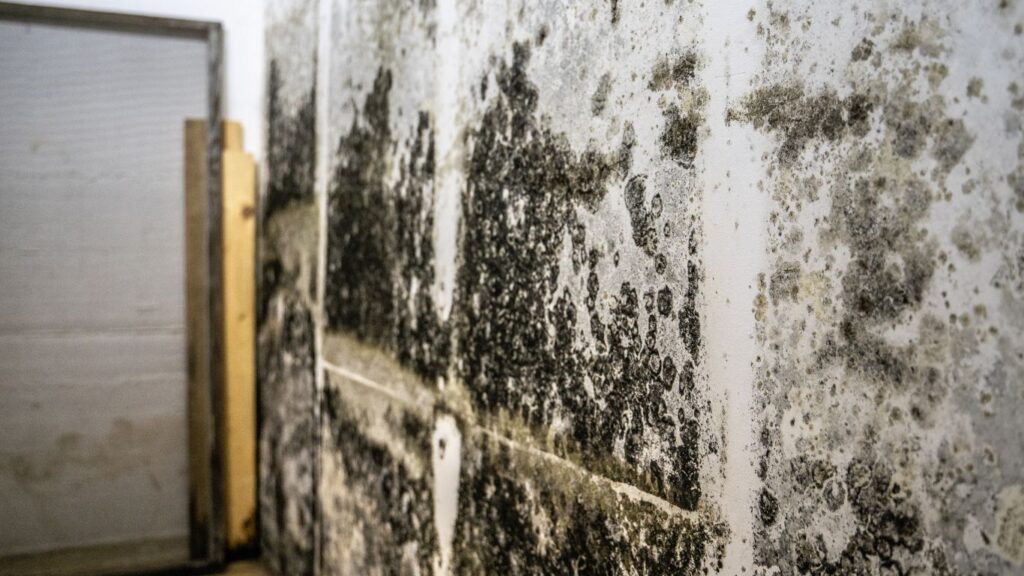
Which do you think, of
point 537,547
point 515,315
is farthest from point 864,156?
point 537,547

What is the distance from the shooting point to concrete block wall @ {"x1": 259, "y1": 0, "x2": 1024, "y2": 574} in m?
0.60

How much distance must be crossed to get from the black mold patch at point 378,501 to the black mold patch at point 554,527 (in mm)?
165

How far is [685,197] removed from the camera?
86 centimetres

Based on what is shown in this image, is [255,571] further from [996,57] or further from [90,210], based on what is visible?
[996,57]

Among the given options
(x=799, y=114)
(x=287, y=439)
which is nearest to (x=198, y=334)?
(x=287, y=439)

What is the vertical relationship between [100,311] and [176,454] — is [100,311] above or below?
above

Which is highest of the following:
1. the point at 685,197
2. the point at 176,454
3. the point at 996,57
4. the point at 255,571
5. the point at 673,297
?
the point at 996,57

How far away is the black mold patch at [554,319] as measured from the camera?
0.89 metres

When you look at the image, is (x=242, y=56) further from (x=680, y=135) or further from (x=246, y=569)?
(x=680, y=135)

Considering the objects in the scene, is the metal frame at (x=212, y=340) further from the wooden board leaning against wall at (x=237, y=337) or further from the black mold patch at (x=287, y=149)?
the black mold patch at (x=287, y=149)

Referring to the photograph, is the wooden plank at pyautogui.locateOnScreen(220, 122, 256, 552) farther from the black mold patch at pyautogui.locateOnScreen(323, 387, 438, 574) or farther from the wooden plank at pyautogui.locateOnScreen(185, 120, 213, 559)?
the black mold patch at pyautogui.locateOnScreen(323, 387, 438, 574)

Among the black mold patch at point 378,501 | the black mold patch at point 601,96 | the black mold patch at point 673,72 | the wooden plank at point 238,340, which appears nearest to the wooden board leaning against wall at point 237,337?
the wooden plank at point 238,340

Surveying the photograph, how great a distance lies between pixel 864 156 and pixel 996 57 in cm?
12

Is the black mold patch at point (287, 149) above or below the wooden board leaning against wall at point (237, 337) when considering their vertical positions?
above
